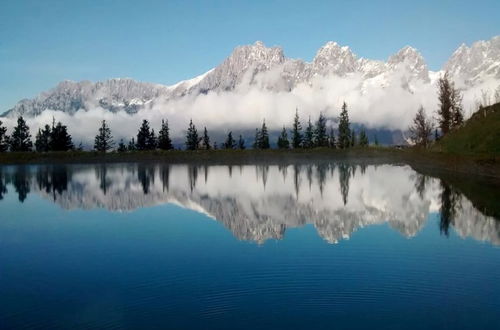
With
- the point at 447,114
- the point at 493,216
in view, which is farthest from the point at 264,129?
the point at 493,216

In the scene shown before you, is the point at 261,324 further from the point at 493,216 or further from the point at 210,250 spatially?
the point at 493,216

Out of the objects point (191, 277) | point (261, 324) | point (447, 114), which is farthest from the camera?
point (447, 114)

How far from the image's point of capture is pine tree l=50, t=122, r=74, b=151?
13600 centimetres

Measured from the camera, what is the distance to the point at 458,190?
126 ft

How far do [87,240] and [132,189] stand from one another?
22.7 metres

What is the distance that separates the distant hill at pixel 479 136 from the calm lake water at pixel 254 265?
22.1 meters

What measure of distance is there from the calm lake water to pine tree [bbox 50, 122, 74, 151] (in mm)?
108469

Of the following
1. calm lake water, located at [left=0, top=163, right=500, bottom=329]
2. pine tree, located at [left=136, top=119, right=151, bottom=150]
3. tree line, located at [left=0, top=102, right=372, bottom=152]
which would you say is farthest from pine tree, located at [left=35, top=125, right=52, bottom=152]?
calm lake water, located at [left=0, top=163, right=500, bottom=329]

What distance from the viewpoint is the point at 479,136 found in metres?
A: 57.3

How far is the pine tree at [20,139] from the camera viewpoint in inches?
5399

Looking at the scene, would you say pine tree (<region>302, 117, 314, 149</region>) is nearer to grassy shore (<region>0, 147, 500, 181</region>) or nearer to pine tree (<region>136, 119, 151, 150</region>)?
grassy shore (<region>0, 147, 500, 181</region>)

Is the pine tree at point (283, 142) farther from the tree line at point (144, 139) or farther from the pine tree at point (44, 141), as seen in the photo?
the pine tree at point (44, 141)

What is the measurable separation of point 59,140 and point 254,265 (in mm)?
129457

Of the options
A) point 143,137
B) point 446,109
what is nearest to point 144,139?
point 143,137
